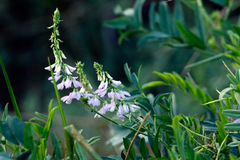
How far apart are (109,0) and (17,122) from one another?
1591mm

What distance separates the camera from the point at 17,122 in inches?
14.4

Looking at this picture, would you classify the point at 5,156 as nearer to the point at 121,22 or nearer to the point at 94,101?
the point at 94,101

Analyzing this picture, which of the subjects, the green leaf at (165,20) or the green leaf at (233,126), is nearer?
the green leaf at (233,126)

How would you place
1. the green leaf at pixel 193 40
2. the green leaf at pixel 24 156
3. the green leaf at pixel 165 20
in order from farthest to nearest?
the green leaf at pixel 165 20
the green leaf at pixel 193 40
the green leaf at pixel 24 156

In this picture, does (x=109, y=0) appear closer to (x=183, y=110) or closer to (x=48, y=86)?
(x=48, y=86)

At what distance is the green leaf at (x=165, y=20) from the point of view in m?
0.83

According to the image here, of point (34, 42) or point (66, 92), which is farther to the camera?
point (34, 42)

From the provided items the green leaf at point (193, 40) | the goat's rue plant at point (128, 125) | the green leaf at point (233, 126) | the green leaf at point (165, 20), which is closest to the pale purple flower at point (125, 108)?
the goat's rue plant at point (128, 125)

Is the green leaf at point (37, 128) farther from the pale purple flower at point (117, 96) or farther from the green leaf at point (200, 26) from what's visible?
the green leaf at point (200, 26)

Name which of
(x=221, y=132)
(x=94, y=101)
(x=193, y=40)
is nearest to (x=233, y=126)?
(x=221, y=132)

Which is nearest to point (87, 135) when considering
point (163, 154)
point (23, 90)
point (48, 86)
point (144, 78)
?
point (144, 78)

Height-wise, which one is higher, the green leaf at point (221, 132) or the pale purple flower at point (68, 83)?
the pale purple flower at point (68, 83)

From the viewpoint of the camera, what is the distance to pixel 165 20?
0.85 metres

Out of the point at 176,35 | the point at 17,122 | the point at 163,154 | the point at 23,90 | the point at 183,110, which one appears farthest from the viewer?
the point at 23,90
